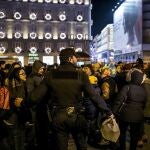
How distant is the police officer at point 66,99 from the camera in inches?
213

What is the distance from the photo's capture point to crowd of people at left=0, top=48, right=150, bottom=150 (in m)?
5.44

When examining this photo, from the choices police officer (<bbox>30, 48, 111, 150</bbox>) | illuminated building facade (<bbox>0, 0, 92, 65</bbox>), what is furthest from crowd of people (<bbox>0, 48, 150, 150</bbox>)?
illuminated building facade (<bbox>0, 0, 92, 65</bbox>)

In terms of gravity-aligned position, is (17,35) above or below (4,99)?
above

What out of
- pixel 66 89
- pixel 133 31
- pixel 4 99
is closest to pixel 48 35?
pixel 133 31

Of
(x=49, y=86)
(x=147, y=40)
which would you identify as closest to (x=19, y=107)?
(x=49, y=86)

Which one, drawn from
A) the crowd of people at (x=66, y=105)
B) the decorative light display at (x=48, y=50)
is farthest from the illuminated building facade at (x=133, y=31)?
the crowd of people at (x=66, y=105)

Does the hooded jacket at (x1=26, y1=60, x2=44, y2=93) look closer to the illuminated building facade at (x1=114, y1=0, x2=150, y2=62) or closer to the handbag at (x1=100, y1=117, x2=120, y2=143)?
the handbag at (x1=100, y1=117, x2=120, y2=143)

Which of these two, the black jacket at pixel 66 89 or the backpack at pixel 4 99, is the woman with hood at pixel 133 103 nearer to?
the backpack at pixel 4 99

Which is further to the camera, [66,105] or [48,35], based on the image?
[48,35]

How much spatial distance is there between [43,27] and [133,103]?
3106 inches

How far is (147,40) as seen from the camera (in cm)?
7344

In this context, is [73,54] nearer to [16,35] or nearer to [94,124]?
[94,124]

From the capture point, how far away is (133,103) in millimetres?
7539

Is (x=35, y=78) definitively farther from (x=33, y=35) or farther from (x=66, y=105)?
(x=33, y=35)
